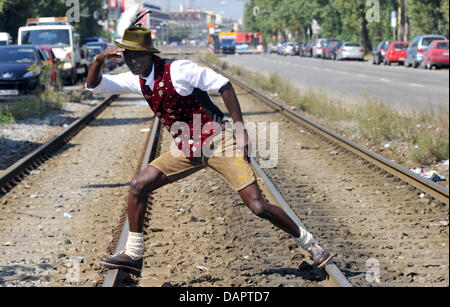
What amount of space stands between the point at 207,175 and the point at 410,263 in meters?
4.58

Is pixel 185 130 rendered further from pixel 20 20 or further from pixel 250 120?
pixel 20 20

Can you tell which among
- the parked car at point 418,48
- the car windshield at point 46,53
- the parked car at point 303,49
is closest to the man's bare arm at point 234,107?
the car windshield at point 46,53

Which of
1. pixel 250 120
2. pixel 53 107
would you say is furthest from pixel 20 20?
pixel 250 120

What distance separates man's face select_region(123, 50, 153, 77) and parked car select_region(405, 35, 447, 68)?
3611 centimetres

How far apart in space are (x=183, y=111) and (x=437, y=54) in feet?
114

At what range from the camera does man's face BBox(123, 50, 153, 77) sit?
5.06 metres

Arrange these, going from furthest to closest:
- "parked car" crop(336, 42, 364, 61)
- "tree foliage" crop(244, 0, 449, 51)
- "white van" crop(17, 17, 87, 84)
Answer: "parked car" crop(336, 42, 364, 61) → "tree foliage" crop(244, 0, 449, 51) → "white van" crop(17, 17, 87, 84)

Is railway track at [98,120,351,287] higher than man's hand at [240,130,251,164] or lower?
lower

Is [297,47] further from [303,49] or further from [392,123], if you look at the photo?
[392,123]

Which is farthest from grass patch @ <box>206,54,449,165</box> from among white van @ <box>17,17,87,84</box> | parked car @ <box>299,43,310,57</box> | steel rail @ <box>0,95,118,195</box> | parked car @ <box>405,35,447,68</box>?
parked car @ <box>299,43,310,57</box>

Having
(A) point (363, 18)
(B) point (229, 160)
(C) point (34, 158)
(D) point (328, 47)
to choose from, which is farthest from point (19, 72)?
(A) point (363, 18)

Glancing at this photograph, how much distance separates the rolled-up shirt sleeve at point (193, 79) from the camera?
499 centimetres

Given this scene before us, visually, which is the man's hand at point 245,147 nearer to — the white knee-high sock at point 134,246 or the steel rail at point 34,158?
the white knee-high sock at point 134,246

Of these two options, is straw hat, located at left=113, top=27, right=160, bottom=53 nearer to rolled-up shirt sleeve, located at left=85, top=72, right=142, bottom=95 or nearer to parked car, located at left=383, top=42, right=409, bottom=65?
rolled-up shirt sleeve, located at left=85, top=72, right=142, bottom=95
